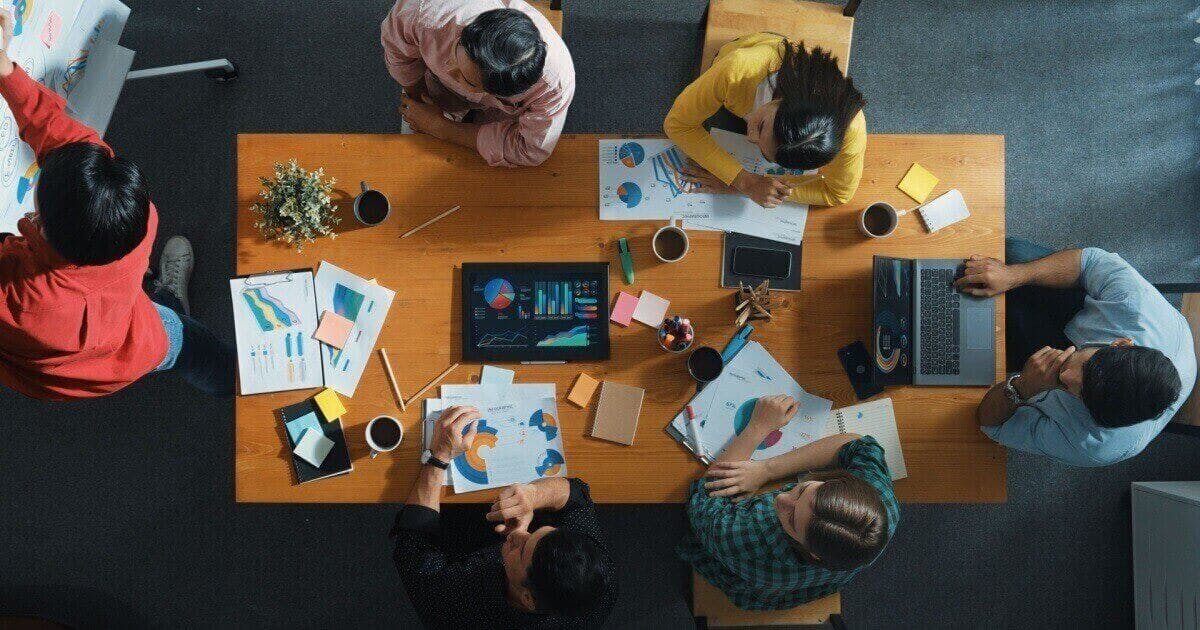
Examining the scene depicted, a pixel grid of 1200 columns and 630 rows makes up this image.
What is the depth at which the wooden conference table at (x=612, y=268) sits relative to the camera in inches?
67.0

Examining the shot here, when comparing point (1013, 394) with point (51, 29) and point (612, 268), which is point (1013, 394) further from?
point (51, 29)

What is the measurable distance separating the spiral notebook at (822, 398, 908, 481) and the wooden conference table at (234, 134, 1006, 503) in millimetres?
24

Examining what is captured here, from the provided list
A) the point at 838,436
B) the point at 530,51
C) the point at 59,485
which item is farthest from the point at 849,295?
the point at 59,485

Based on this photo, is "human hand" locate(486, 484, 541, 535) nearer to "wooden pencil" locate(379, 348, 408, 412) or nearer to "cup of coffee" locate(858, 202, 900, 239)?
"wooden pencil" locate(379, 348, 408, 412)

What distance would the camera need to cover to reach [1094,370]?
154cm

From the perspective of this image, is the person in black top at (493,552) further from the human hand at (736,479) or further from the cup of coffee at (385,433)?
the human hand at (736,479)

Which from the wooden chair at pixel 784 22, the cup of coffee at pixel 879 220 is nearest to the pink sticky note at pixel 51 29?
the wooden chair at pixel 784 22

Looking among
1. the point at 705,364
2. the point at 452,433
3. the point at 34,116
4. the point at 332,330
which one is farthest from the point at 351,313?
the point at 705,364

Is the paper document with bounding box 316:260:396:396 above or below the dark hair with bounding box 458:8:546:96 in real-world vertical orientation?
below

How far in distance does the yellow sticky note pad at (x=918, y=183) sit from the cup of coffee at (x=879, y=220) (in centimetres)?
7

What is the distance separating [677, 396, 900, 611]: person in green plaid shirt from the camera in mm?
1455

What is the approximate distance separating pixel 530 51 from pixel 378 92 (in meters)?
1.22

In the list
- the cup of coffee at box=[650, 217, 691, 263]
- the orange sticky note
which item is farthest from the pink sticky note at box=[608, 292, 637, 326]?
the orange sticky note

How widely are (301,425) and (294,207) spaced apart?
0.53 m
